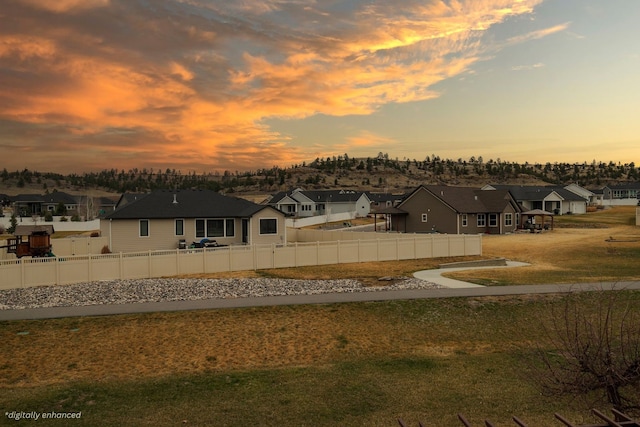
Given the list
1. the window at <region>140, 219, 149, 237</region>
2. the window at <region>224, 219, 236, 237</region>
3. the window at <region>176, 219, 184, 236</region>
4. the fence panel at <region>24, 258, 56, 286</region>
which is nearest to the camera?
the fence panel at <region>24, 258, 56, 286</region>

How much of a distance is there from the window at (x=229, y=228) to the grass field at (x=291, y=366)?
75.0ft

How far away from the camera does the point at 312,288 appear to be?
25.1m

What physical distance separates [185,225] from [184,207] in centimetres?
210

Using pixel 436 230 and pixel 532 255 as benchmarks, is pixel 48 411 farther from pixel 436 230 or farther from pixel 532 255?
pixel 436 230

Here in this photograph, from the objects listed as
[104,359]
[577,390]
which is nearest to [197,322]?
[104,359]

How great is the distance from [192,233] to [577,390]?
36131 mm

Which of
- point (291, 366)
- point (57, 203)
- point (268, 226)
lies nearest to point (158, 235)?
point (268, 226)

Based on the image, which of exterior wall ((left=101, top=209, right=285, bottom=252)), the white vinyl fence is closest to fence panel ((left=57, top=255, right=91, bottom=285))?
the white vinyl fence

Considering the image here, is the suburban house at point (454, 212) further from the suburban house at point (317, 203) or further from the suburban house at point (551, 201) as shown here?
the suburban house at point (317, 203)

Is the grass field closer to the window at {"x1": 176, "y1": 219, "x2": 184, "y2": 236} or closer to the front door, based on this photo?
the front door

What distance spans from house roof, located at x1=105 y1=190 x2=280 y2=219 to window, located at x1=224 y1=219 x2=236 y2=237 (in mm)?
641

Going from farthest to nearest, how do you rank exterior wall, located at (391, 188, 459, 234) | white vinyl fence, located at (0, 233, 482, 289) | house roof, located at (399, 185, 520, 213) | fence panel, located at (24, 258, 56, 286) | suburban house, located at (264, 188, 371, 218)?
suburban house, located at (264, 188, 371, 218)
house roof, located at (399, 185, 520, 213)
exterior wall, located at (391, 188, 459, 234)
white vinyl fence, located at (0, 233, 482, 289)
fence panel, located at (24, 258, 56, 286)

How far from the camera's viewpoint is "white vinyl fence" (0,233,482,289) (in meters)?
25.4

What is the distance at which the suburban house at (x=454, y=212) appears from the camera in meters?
57.4
